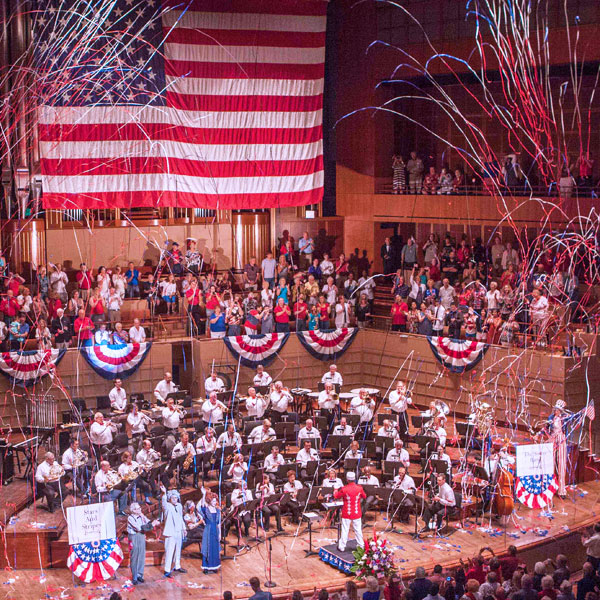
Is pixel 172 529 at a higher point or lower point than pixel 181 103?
lower


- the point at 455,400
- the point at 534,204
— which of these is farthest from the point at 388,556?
the point at 534,204

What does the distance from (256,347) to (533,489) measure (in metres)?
7.76

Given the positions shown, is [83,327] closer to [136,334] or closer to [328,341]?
→ [136,334]

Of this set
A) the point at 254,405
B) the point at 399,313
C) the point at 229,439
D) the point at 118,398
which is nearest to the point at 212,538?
the point at 229,439

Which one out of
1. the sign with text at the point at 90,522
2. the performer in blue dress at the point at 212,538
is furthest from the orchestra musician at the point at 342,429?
the sign with text at the point at 90,522

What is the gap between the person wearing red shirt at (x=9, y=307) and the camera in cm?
2120

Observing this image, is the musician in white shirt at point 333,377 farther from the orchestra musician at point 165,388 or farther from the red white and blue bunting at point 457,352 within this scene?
the orchestra musician at point 165,388

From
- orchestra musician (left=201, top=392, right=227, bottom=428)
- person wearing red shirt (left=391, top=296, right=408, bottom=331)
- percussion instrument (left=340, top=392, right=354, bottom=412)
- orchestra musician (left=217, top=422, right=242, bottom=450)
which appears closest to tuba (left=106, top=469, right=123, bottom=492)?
orchestra musician (left=217, top=422, right=242, bottom=450)

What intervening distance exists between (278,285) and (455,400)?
485 cm

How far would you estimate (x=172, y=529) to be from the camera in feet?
53.0

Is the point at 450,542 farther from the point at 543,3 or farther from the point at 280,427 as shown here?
the point at 543,3

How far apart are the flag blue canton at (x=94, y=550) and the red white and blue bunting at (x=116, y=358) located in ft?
22.9

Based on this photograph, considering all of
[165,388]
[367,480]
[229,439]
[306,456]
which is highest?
[165,388]

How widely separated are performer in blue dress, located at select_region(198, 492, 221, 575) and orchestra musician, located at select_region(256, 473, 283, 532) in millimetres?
1023
